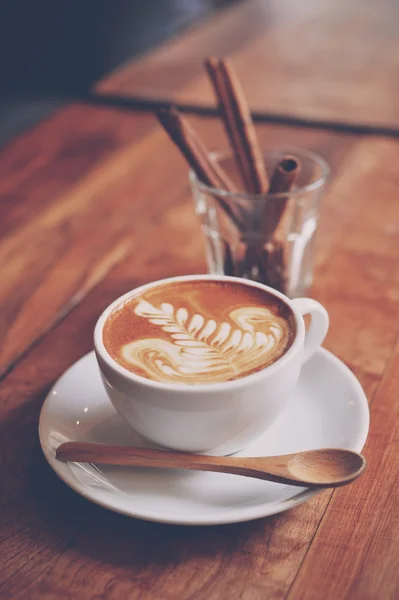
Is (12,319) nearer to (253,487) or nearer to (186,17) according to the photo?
(253,487)

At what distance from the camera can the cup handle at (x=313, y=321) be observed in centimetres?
64

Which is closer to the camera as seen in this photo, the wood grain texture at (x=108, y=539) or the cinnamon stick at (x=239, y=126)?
the wood grain texture at (x=108, y=539)

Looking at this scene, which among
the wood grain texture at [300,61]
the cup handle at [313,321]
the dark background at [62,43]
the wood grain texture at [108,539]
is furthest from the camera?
the dark background at [62,43]

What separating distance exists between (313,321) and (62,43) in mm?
2365

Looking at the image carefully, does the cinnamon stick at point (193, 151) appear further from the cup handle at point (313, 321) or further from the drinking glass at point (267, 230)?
the cup handle at point (313, 321)

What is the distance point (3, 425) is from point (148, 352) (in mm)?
174

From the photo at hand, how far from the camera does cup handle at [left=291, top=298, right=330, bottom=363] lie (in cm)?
64

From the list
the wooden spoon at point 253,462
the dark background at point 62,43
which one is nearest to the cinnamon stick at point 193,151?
the wooden spoon at point 253,462

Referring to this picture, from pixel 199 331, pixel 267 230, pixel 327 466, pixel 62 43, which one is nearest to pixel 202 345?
pixel 199 331

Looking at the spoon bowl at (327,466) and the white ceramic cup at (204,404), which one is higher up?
the white ceramic cup at (204,404)

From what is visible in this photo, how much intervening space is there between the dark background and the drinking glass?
5.11ft

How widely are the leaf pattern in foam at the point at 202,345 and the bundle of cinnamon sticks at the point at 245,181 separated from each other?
0.65 ft

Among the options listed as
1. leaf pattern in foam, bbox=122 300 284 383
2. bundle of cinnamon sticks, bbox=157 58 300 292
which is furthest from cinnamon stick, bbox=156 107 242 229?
leaf pattern in foam, bbox=122 300 284 383

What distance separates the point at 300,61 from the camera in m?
1.63
